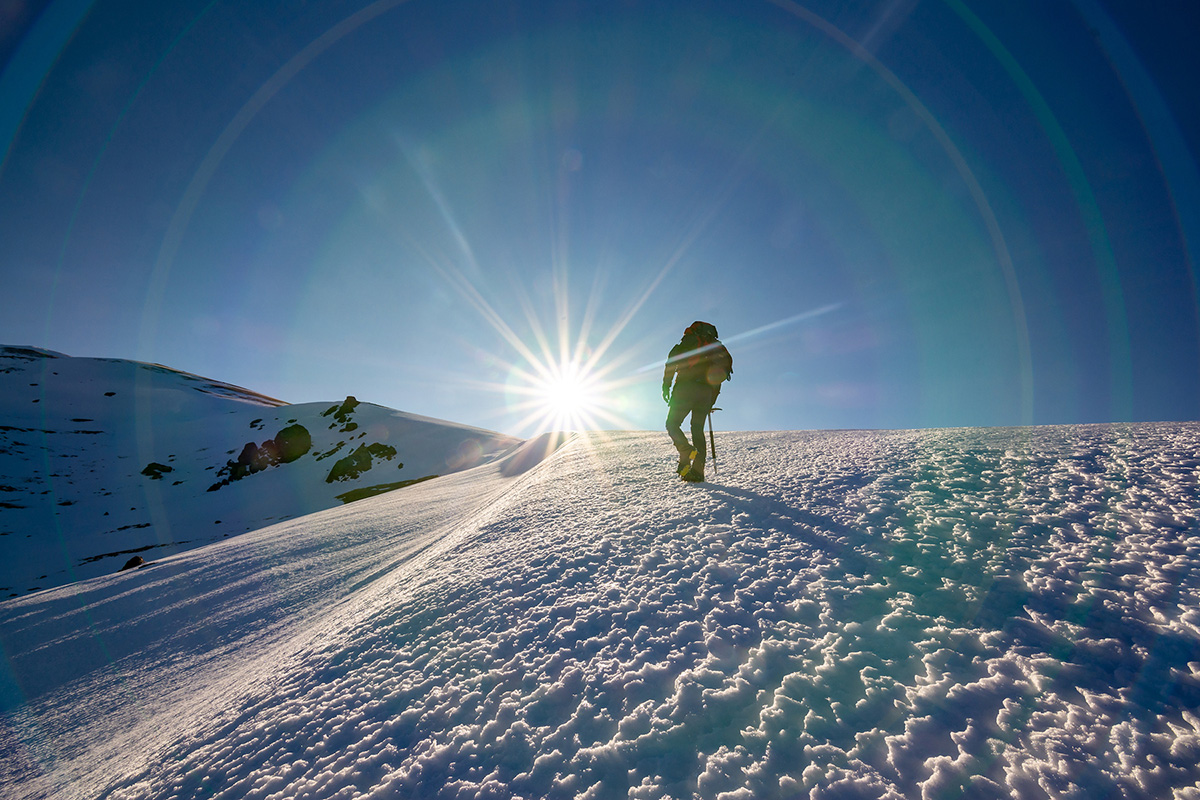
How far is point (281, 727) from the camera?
2.16m

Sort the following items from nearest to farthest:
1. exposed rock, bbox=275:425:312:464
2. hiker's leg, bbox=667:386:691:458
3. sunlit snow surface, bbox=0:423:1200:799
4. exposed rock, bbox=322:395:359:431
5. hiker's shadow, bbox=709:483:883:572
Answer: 1. sunlit snow surface, bbox=0:423:1200:799
2. hiker's shadow, bbox=709:483:883:572
3. hiker's leg, bbox=667:386:691:458
4. exposed rock, bbox=275:425:312:464
5. exposed rock, bbox=322:395:359:431

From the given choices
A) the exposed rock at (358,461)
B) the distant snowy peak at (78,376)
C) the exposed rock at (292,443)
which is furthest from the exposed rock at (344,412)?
the distant snowy peak at (78,376)

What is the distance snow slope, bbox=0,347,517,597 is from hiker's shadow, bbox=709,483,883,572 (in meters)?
25.9

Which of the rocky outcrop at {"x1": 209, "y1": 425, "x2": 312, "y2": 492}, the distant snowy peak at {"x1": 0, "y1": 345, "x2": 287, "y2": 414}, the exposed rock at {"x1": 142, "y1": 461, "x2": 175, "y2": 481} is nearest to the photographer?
the exposed rock at {"x1": 142, "y1": 461, "x2": 175, "y2": 481}

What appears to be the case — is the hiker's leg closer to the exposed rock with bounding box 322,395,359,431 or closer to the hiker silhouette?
the hiker silhouette

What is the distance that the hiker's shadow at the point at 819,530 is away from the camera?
107 inches

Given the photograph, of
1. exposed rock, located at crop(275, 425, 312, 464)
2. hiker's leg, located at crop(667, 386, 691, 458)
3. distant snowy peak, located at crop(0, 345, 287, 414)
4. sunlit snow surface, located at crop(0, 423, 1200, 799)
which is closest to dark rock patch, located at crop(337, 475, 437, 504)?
exposed rock, located at crop(275, 425, 312, 464)

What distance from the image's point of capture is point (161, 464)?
29766 mm

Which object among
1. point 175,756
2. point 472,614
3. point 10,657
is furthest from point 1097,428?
point 10,657

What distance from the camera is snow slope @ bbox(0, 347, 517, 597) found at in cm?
2092

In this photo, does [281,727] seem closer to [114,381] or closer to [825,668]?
[825,668]

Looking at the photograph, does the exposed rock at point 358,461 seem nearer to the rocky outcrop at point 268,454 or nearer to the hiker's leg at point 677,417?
the rocky outcrop at point 268,454

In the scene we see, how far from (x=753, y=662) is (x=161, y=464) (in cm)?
4459

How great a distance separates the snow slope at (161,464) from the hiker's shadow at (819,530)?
85.0 feet
